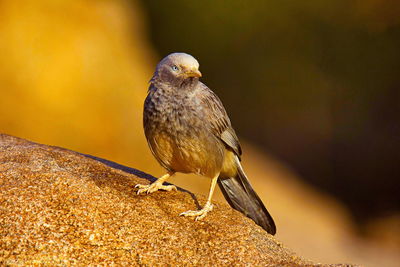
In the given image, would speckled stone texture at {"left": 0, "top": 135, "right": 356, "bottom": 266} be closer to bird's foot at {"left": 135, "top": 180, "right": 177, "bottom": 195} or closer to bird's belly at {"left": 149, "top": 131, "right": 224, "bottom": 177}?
bird's foot at {"left": 135, "top": 180, "right": 177, "bottom": 195}

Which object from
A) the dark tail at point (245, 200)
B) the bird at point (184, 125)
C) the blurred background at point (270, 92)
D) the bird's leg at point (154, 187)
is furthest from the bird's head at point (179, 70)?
the blurred background at point (270, 92)

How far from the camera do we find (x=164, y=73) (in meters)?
4.29

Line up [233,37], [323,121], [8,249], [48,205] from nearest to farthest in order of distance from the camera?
[8,249], [48,205], [323,121], [233,37]

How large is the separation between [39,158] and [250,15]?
8270mm

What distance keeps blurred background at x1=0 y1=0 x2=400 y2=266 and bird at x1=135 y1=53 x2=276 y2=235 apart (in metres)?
4.92

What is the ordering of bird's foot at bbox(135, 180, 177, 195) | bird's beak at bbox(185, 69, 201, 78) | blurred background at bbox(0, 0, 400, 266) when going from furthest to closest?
1. blurred background at bbox(0, 0, 400, 266)
2. bird's beak at bbox(185, 69, 201, 78)
3. bird's foot at bbox(135, 180, 177, 195)

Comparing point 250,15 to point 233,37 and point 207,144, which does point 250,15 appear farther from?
point 207,144

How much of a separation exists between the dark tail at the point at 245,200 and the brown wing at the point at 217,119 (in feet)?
0.86

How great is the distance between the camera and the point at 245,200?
15.2ft

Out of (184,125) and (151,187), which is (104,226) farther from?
(184,125)

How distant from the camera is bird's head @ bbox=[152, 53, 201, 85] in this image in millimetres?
4211

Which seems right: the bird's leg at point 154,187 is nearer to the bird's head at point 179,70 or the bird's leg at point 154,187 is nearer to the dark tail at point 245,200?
the dark tail at point 245,200

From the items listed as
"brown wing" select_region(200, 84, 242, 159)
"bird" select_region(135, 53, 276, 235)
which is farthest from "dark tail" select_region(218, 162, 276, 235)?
"brown wing" select_region(200, 84, 242, 159)

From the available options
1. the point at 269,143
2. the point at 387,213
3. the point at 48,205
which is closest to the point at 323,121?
the point at 269,143
